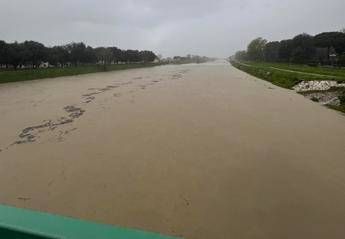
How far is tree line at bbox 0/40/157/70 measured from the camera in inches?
1445

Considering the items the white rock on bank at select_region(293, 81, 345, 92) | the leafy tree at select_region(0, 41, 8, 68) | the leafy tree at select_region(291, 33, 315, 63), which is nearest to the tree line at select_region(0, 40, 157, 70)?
the leafy tree at select_region(0, 41, 8, 68)

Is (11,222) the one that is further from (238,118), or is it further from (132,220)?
(238,118)

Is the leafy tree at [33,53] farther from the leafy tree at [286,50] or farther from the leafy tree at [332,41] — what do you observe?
the leafy tree at [332,41]

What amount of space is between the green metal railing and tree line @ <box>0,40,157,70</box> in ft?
124

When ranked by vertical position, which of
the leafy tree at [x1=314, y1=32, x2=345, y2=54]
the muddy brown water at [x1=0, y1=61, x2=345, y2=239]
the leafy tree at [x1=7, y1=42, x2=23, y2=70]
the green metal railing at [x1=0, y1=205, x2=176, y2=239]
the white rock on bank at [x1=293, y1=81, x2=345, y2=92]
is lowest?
the muddy brown water at [x1=0, y1=61, x2=345, y2=239]

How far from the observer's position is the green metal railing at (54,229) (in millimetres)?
1011

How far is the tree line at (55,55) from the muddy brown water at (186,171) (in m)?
27.4

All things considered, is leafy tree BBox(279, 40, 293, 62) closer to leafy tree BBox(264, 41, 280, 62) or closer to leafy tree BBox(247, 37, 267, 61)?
leafy tree BBox(264, 41, 280, 62)

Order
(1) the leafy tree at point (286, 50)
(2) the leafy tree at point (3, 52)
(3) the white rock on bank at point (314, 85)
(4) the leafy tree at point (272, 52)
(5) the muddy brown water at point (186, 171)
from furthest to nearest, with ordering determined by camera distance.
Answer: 1. (4) the leafy tree at point (272, 52)
2. (1) the leafy tree at point (286, 50)
3. (2) the leafy tree at point (3, 52)
4. (3) the white rock on bank at point (314, 85)
5. (5) the muddy brown water at point (186, 171)

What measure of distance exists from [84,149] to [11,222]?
24.4ft

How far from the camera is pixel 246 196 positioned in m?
A: 5.51

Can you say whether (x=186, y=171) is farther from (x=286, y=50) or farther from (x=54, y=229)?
(x=286, y=50)

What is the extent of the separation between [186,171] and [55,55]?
4448cm

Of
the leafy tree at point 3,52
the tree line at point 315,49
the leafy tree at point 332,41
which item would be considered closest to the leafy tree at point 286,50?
the tree line at point 315,49
